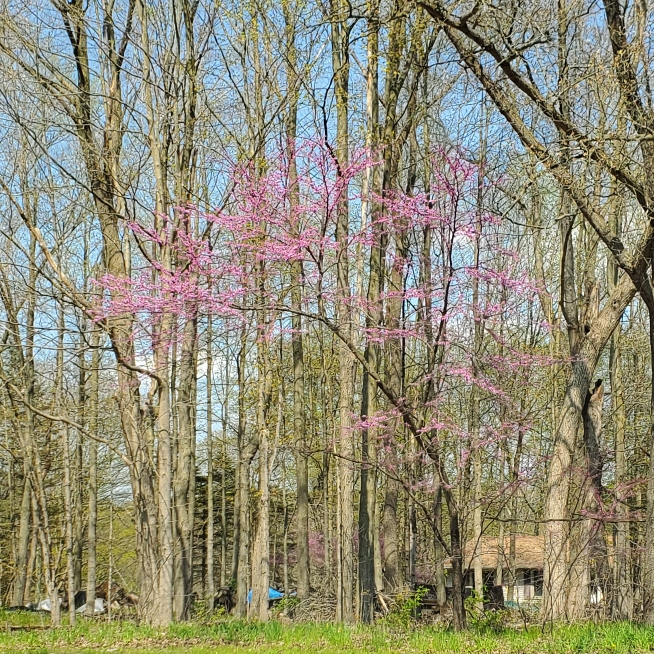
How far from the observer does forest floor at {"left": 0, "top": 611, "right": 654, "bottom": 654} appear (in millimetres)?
6371

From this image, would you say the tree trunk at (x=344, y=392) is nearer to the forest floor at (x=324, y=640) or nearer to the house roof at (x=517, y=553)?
the house roof at (x=517, y=553)

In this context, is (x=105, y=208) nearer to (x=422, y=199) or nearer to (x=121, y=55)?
(x=121, y=55)

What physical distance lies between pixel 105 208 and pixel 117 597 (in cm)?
1561

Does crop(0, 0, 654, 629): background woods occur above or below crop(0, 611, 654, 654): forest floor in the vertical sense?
above

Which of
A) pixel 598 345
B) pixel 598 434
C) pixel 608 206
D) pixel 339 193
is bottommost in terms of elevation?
pixel 598 434

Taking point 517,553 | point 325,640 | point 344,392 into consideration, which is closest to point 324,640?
point 325,640

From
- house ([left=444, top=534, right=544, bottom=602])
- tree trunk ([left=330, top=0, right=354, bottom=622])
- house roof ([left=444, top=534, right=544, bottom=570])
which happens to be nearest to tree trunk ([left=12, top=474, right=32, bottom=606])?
tree trunk ([left=330, top=0, right=354, bottom=622])

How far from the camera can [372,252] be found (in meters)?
11.4

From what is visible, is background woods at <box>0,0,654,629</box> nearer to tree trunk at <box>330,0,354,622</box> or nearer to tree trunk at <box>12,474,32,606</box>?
tree trunk at <box>330,0,354,622</box>

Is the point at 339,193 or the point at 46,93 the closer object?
the point at 339,193

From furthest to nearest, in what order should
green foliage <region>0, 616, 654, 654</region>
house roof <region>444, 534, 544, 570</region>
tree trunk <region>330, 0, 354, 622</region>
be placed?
1. tree trunk <region>330, 0, 354, 622</region>
2. house roof <region>444, 534, 544, 570</region>
3. green foliage <region>0, 616, 654, 654</region>

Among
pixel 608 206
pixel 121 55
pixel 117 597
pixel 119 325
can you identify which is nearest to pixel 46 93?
pixel 121 55

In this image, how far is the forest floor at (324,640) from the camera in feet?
20.9

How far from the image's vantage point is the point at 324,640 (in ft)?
22.8
